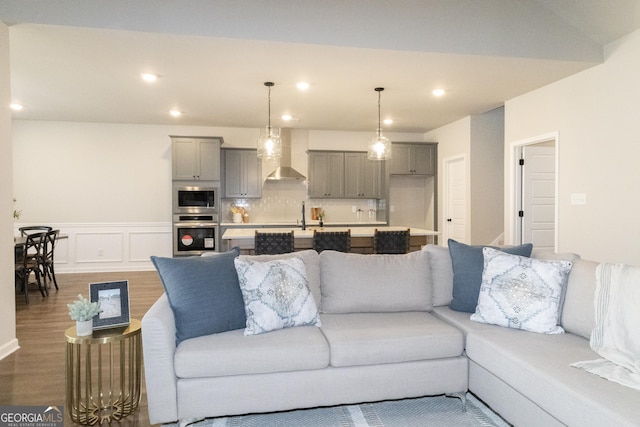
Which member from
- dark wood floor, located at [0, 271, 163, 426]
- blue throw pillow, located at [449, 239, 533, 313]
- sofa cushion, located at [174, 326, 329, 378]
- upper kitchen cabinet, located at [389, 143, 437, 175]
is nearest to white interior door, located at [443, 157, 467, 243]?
upper kitchen cabinet, located at [389, 143, 437, 175]

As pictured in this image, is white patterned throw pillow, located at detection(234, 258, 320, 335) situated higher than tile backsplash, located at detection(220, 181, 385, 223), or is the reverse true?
tile backsplash, located at detection(220, 181, 385, 223)

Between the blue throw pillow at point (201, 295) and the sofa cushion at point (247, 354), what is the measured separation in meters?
0.08

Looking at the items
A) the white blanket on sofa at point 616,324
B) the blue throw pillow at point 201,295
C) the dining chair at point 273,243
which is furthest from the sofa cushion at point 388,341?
the dining chair at point 273,243

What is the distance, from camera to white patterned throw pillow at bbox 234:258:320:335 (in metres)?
2.29

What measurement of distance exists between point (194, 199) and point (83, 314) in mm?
5047

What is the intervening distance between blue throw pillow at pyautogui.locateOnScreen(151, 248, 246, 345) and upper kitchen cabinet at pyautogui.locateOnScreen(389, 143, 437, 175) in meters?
5.83

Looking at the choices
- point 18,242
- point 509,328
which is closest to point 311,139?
point 18,242

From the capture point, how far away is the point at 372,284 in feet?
8.89

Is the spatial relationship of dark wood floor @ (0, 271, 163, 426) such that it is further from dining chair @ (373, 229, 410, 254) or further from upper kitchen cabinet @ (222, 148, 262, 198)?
dining chair @ (373, 229, 410, 254)

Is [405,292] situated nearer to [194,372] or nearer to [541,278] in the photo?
[541,278]

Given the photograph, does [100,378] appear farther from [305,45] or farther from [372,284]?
[305,45]

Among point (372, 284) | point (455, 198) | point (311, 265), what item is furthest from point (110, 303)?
point (455, 198)

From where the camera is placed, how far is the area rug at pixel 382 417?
2168 millimetres

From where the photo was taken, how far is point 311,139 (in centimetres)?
783
